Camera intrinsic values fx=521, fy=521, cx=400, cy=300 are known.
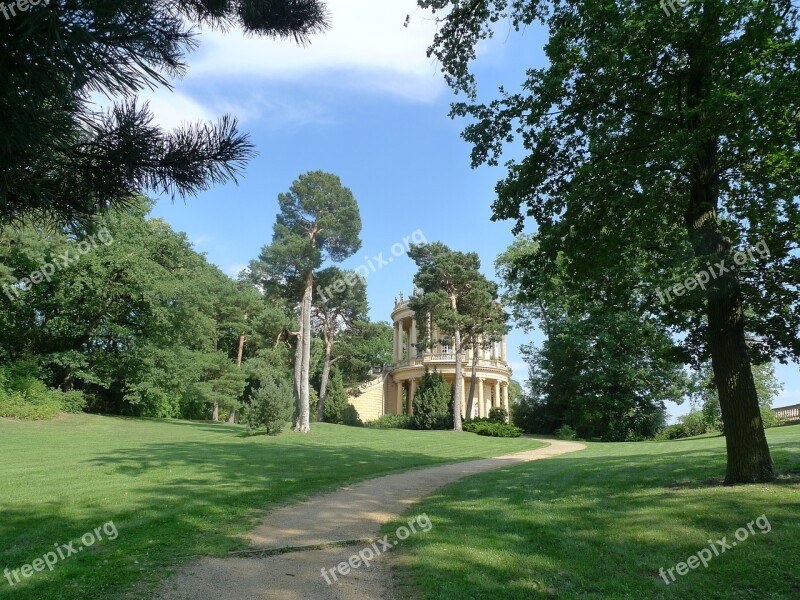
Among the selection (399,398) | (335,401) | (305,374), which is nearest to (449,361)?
(399,398)

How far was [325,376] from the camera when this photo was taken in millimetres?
45250

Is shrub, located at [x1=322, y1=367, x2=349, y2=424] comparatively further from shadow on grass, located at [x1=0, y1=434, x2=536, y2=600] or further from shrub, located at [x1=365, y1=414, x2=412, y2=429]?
shadow on grass, located at [x1=0, y1=434, x2=536, y2=600]

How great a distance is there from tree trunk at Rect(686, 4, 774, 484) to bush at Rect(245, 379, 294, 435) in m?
19.3

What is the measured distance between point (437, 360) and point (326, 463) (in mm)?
31809

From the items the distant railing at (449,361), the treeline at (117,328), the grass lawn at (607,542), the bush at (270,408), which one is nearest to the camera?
the grass lawn at (607,542)

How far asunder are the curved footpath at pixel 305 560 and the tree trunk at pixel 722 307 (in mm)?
5657

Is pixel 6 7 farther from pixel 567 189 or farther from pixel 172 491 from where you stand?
pixel 567 189

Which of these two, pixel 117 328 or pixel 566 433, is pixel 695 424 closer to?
pixel 566 433

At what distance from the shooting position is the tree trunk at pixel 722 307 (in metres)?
8.45

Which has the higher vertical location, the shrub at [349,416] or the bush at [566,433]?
the shrub at [349,416]

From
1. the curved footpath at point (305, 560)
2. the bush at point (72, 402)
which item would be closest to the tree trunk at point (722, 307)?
the curved footpath at point (305, 560)

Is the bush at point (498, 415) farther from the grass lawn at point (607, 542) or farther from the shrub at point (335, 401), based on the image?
the grass lawn at point (607, 542)

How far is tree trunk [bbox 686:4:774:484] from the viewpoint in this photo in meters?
8.45

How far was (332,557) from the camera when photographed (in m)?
6.04
